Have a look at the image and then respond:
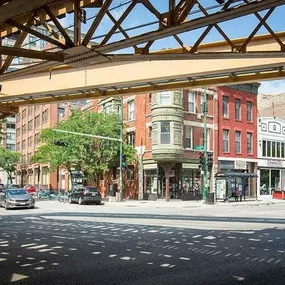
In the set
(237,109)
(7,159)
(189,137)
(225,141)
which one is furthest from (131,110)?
(7,159)

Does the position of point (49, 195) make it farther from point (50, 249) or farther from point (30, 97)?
point (50, 249)

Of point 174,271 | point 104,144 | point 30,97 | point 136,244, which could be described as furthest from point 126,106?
point 174,271

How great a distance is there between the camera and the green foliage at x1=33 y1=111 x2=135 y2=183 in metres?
42.9

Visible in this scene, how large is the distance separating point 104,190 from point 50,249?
129 feet

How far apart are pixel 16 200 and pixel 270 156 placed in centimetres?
3241

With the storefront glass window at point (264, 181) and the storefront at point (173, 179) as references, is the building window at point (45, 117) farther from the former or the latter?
the storefront glass window at point (264, 181)

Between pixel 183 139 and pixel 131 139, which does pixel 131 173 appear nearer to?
pixel 131 139

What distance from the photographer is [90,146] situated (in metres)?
43.1

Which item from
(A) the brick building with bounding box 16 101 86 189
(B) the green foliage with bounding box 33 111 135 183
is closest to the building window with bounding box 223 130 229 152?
(B) the green foliage with bounding box 33 111 135 183

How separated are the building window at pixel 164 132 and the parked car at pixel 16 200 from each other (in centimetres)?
1446

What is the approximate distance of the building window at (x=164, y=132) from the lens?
136ft

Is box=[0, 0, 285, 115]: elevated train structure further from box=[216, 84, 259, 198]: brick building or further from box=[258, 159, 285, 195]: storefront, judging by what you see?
box=[258, 159, 285, 195]: storefront

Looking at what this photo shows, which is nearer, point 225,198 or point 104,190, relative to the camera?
point 225,198

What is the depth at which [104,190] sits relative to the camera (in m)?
50.6
